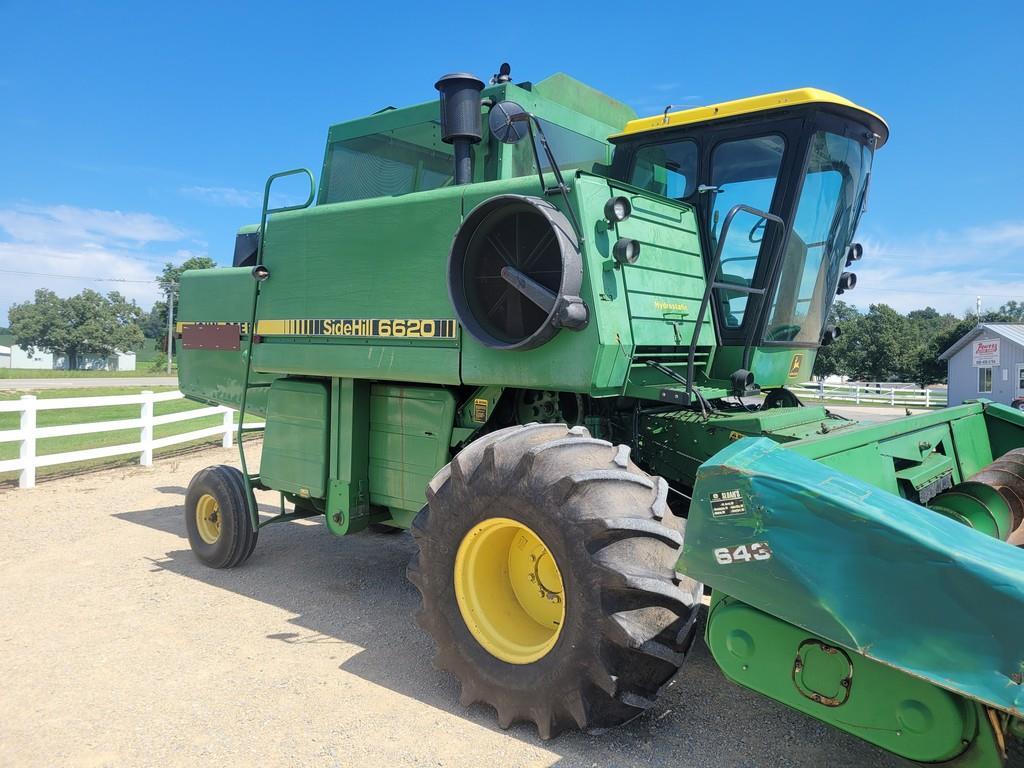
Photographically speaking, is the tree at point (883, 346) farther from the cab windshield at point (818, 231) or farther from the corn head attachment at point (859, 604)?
the corn head attachment at point (859, 604)

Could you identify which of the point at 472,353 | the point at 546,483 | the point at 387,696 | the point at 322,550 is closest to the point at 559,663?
the point at 546,483

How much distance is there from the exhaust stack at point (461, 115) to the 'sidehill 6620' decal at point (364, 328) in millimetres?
939

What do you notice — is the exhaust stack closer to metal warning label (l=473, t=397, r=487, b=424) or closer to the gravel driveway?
metal warning label (l=473, t=397, r=487, b=424)

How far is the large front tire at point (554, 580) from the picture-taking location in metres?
3.04

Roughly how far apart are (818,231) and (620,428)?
70.8 inches

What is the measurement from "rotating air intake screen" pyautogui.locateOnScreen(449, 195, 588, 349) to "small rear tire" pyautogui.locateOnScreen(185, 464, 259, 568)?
2.84 meters

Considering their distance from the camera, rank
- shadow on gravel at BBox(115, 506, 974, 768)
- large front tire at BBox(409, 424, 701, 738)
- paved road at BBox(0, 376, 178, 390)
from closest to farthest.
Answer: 1. large front tire at BBox(409, 424, 701, 738)
2. shadow on gravel at BBox(115, 506, 974, 768)
3. paved road at BBox(0, 376, 178, 390)

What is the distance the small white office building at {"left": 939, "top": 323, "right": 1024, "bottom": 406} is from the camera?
1184 inches

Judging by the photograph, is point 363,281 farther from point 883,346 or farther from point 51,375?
point 883,346

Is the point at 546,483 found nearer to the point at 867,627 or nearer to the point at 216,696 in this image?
the point at 867,627

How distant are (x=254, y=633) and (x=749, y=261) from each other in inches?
152

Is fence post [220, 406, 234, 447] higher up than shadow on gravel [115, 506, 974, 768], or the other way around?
fence post [220, 406, 234, 447]

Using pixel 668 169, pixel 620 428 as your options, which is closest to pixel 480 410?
pixel 620 428

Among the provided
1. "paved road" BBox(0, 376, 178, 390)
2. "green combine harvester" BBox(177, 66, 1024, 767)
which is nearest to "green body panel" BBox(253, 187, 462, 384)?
"green combine harvester" BBox(177, 66, 1024, 767)
